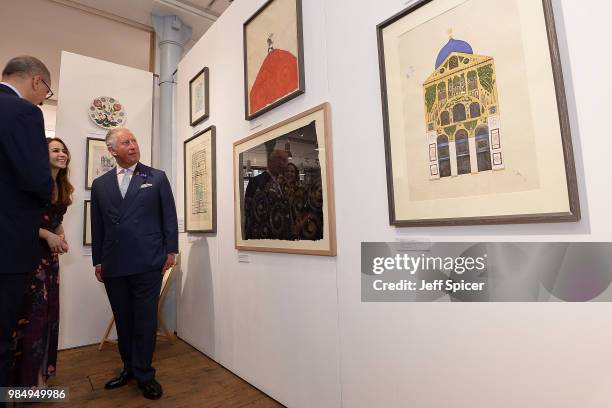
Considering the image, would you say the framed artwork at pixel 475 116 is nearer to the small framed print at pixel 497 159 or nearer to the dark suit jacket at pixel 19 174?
the small framed print at pixel 497 159

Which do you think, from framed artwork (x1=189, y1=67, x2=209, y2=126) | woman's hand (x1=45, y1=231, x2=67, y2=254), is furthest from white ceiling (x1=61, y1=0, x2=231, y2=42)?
woman's hand (x1=45, y1=231, x2=67, y2=254)

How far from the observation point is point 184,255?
3.57 m

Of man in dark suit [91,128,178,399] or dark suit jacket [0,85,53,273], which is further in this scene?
man in dark suit [91,128,178,399]

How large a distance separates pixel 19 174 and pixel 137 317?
4.02 feet

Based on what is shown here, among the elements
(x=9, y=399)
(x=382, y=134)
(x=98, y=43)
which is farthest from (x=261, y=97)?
(x=98, y=43)

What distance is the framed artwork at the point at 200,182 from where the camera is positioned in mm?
2988

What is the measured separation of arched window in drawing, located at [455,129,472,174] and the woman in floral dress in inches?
99.4

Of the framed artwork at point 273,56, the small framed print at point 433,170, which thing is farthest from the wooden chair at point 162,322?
the small framed print at point 433,170

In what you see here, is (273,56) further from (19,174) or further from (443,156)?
(19,174)

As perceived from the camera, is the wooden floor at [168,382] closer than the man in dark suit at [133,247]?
Yes

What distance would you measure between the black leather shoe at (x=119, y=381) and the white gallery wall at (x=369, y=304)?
26.2 inches

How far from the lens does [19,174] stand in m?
1.66

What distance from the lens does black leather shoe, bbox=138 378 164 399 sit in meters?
2.29

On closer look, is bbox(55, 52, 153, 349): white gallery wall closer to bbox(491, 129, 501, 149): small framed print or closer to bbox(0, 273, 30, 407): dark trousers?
bbox(0, 273, 30, 407): dark trousers
